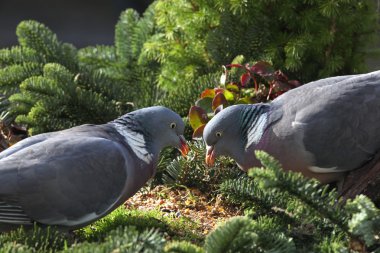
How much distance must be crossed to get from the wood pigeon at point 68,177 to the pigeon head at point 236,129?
36 cm

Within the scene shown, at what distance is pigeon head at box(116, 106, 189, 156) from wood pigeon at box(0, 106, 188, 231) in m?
0.09

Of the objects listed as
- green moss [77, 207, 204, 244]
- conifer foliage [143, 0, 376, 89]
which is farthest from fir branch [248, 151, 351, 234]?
conifer foliage [143, 0, 376, 89]

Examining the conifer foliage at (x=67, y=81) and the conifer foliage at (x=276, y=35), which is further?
the conifer foliage at (x=276, y=35)

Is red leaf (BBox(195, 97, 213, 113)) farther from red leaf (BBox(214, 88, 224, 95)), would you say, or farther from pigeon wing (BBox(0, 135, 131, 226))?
pigeon wing (BBox(0, 135, 131, 226))

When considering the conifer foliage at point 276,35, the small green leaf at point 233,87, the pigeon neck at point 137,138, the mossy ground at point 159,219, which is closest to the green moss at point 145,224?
the mossy ground at point 159,219

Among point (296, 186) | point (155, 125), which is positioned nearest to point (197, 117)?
point (155, 125)

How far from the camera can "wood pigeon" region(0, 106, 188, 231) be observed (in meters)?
2.56

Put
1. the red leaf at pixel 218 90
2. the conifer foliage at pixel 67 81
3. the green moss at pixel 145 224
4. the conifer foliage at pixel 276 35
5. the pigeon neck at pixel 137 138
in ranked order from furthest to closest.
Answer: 1. the conifer foliage at pixel 276 35
2. the conifer foliage at pixel 67 81
3. the red leaf at pixel 218 90
4. the pigeon neck at pixel 137 138
5. the green moss at pixel 145 224

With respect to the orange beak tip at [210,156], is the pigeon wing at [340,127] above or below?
above

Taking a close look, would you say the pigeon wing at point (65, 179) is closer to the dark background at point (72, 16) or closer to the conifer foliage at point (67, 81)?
the conifer foliage at point (67, 81)

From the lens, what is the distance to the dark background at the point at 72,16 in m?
9.04

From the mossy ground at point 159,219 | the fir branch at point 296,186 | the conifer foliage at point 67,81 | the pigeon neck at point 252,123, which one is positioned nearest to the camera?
the fir branch at point 296,186

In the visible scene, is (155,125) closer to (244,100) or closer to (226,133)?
(226,133)

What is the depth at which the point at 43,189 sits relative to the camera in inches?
102
